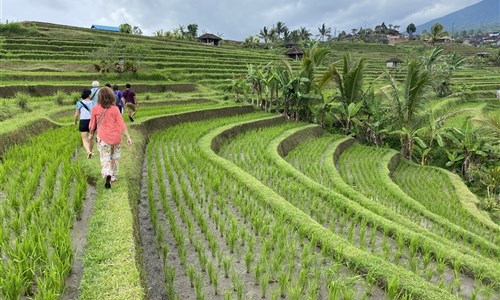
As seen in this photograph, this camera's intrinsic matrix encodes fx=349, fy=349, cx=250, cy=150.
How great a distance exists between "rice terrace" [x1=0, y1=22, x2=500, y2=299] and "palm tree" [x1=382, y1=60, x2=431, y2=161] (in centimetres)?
7

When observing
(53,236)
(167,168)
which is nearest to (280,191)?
(167,168)

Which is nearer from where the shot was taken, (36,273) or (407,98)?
(36,273)

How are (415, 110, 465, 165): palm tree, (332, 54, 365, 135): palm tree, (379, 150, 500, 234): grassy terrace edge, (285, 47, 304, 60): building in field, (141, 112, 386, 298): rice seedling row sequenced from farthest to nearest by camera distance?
(285, 47, 304, 60): building in field
(332, 54, 365, 135): palm tree
(415, 110, 465, 165): palm tree
(379, 150, 500, 234): grassy terrace edge
(141, 112, 386, 298): rice seedling row

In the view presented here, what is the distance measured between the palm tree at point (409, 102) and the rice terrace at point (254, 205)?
0.07 meters

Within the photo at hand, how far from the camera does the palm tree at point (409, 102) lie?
1273 cm

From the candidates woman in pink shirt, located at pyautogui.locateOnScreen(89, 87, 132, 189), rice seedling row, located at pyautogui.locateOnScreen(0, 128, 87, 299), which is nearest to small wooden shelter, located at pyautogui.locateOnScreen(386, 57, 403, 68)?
rice seedling row, located at pyautogui.locateOnScreen(0, 128, 87, 299)

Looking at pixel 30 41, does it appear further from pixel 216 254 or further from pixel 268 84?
pixel 216 254

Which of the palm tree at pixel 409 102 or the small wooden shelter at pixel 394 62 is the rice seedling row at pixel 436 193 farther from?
the small wooden shelter at pixel 394 62

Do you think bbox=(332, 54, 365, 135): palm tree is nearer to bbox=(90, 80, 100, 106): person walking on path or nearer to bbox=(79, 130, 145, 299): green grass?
bbox=(90, 80, 100, 106): person walking on path

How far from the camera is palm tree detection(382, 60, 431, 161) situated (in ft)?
41.8

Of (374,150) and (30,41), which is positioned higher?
(30,41)

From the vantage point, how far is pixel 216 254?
166 inches

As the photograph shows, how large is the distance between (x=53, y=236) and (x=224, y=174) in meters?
4.07

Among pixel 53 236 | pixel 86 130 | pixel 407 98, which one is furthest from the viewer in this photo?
pixel 407 98
